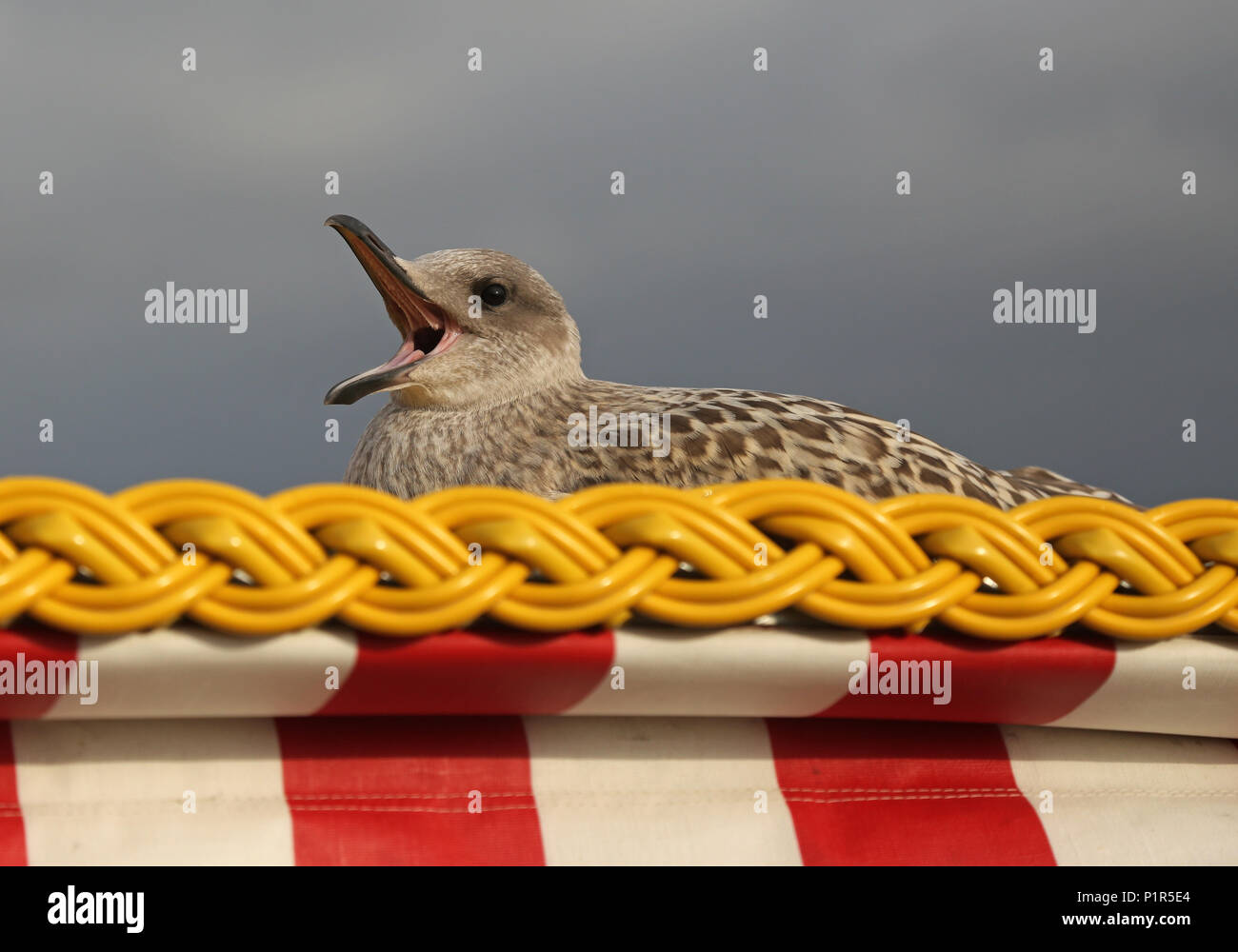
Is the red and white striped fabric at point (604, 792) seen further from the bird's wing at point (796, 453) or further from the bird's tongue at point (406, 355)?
the bird's tongue at point (406, 355)

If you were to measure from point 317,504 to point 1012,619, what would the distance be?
46cm

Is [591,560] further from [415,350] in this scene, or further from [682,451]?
[415,350]

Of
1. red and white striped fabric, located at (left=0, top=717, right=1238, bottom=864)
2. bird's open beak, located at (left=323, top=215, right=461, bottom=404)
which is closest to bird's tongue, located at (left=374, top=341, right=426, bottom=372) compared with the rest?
bird's open beak, located at (left=323, top=215, right=461, bottom=404)

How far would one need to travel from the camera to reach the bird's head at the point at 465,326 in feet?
8.57

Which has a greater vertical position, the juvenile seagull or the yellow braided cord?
the juvenile seagull

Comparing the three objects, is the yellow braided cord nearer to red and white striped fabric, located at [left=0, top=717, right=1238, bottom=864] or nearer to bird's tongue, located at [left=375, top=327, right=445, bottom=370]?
red and white striped fabric, located at [left=0, top=717, right=1238, bottom=864]

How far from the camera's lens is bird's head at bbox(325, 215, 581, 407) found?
261 centimetres

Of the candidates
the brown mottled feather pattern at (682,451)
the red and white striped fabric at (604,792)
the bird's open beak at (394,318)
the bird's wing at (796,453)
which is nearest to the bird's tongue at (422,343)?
the bird's open beak at (394,318)

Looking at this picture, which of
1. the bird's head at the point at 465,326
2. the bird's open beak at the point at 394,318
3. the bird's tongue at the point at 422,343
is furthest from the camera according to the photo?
the bird's tongue at the point at 422,343

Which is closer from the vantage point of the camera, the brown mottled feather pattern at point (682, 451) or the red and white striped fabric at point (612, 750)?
the red and white striped fabric at point (612, 750)

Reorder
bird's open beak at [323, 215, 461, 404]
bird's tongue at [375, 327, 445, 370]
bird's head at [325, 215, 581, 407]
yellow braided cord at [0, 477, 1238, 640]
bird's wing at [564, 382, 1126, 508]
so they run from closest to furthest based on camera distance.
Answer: yellow braided cord at [0, 477, 1238, 640]
bird's wing at [564, 382, 1126, 508]
bird's open beak at [323, 215, 461, 404]
bird's head at [325, 215, 581, 407]
bird's tongue at [375, 327, 445, 370]

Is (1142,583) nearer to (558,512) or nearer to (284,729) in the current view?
(558,512)

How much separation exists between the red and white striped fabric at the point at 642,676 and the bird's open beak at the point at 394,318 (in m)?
1.70

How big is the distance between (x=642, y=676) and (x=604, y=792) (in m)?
0.10
